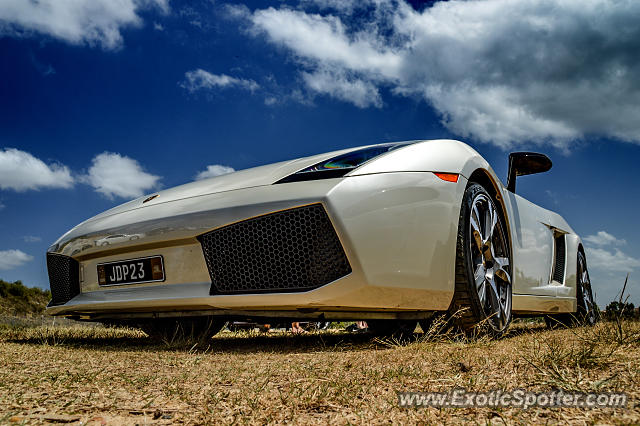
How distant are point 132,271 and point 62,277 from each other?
680 millimetres

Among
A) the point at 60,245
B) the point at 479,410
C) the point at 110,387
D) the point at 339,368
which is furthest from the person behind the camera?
the point at 60,245

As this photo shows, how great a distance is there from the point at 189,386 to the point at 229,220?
99cm

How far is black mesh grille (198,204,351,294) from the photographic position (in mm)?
2182

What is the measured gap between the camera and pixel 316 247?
219cm

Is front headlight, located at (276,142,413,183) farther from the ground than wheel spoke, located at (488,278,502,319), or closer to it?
farther from the ground

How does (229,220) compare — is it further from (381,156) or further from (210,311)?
(381,156)

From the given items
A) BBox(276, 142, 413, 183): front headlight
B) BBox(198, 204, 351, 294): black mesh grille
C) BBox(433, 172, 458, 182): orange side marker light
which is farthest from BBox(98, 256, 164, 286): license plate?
BBox(433, 172, 458, 182): orange side marker light

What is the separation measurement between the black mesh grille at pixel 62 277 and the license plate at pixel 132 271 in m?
0.25

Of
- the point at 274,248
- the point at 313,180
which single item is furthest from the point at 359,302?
the point at 313,180

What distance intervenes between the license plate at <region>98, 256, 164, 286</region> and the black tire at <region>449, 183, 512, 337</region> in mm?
1463

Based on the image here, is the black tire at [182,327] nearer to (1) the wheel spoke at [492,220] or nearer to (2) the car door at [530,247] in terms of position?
(1) the wheel spoke at [492,220]

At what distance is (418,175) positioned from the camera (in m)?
2.37

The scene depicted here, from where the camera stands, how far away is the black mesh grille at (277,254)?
7.16 feet

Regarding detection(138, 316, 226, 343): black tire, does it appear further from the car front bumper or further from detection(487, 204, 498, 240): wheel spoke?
detection(487, 204, 498, 240): wheel spoke
